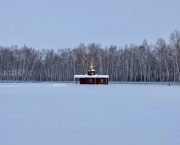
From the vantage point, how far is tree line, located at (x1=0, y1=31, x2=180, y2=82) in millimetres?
53844

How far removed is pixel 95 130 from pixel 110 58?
53444 millimetres

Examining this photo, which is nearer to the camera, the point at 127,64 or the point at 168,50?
the point at 168,50

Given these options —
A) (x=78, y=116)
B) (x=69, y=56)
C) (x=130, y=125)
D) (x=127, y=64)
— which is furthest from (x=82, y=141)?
(x=69, y=56)

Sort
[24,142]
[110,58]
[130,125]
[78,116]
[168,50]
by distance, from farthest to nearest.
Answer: [110,58]
[168,50]
[78,116]
[130,125]
[24,142]

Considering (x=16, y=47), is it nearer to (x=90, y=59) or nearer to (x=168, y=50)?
(x=90, y=59)

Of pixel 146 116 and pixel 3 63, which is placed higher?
pixel 3 63

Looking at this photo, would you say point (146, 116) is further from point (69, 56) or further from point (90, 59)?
point (69, 56)

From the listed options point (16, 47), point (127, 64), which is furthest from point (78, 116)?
point (16, 47)

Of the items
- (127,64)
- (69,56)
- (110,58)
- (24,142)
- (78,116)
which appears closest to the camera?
(24,142)

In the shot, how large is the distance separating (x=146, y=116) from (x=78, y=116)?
2.20 m

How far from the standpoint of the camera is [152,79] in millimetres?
55594

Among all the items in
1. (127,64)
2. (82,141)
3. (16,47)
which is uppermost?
(16,47)

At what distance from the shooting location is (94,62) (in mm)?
57438

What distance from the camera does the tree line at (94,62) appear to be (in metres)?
53.8
